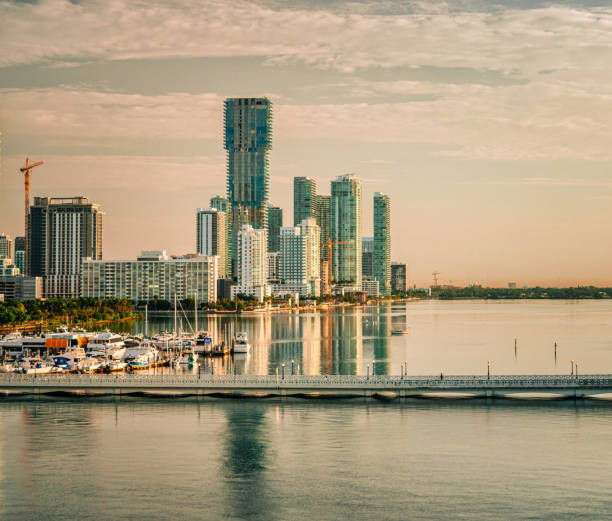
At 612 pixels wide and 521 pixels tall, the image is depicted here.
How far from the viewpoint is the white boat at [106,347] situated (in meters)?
106

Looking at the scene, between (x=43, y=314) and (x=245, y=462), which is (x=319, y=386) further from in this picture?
(x=43, y=314)

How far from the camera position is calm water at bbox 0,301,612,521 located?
134ft

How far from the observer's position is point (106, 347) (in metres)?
111

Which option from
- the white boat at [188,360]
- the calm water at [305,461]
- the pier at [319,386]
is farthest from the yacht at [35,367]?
the calm water at [305,461]

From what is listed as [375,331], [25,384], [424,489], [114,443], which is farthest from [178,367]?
[375,331]

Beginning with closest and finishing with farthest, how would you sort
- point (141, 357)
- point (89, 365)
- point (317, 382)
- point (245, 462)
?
point (245, 462)
point (317, 382)
point (89, 365)
point (141, 357)

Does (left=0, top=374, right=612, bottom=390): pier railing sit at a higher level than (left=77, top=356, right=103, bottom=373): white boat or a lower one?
higher

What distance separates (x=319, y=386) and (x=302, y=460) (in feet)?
65.7

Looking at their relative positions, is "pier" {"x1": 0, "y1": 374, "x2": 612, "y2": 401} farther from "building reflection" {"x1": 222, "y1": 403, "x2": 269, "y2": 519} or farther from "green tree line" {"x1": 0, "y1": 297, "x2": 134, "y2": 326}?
"green tree line" {"x1": 0, "y1": 297, "x2": 134, "y2": 326}

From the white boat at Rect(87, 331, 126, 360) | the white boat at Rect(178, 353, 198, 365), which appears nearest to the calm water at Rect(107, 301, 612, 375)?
the white boat at Rect(178, 353, 198, 365)

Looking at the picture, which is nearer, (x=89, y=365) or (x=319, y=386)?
(x=319, y=386)

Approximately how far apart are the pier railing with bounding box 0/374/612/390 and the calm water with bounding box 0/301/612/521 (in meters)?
2.07

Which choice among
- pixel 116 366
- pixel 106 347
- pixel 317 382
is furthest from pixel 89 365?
pixel 317 382

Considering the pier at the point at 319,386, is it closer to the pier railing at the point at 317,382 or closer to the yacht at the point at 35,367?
the pier railing at the point at 317,382
